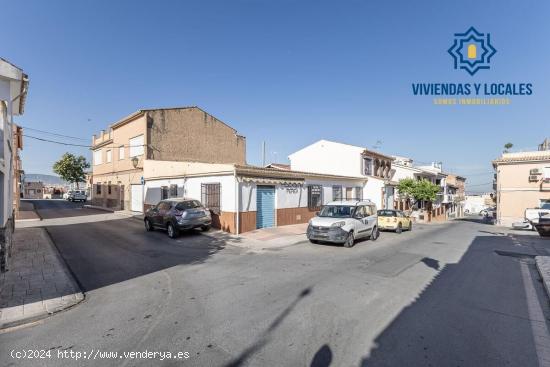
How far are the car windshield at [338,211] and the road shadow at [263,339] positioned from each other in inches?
272

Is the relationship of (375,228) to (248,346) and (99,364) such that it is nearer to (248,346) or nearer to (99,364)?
(248,346)

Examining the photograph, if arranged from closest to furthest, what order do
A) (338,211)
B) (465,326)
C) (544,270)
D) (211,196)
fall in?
(465,326)
(544,270)
(338,211)
(211,196)

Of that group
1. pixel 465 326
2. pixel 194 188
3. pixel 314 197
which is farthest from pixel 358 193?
pixel 465 326

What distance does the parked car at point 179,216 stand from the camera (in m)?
12.6

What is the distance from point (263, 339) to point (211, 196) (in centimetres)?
1174

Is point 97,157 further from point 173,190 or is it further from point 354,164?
point 354,164

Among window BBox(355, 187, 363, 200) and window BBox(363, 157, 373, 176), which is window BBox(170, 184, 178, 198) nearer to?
window BBox(355, 187, 363, 200)

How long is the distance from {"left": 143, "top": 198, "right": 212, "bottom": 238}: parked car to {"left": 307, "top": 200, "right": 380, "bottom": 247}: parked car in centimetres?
510

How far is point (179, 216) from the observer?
1260cm

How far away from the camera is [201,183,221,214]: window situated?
14.9 metres

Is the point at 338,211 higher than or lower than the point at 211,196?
lower

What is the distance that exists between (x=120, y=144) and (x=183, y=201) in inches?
670

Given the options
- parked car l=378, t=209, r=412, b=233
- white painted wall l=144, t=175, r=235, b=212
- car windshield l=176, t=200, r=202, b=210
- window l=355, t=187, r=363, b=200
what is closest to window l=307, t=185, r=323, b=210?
parked car l=378, t=209, r=412, b=233

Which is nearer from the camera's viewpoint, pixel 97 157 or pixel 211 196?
pixel 211 196
